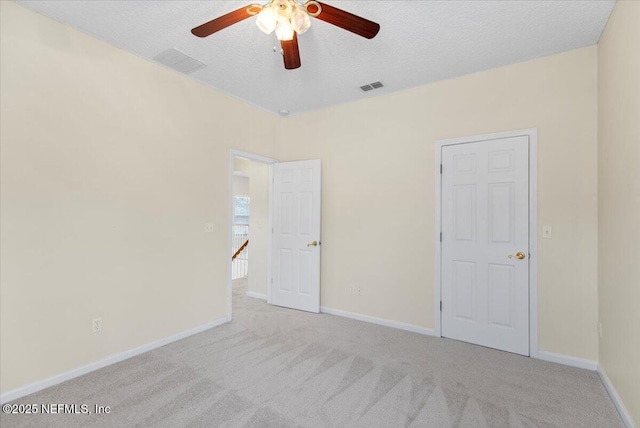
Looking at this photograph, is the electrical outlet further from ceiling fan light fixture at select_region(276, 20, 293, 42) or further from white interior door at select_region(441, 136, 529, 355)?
white interior door at select_region(441, 136, 529, 355)

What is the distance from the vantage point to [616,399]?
7.05ft

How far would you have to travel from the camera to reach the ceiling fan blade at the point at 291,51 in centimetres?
202

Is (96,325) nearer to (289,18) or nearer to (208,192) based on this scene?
(208,192)

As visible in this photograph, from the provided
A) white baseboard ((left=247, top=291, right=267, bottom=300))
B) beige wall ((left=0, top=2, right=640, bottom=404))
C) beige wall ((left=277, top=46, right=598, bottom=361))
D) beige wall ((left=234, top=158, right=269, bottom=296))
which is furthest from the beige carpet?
beige wall ((left=234, top=158, right=269, bottom=296))

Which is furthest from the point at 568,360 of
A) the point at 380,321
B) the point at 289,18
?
the point at 289,18

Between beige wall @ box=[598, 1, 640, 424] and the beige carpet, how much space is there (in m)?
0.41

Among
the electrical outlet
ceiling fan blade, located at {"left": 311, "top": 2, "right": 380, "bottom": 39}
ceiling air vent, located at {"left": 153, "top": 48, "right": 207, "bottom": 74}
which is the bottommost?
the electrical outlet

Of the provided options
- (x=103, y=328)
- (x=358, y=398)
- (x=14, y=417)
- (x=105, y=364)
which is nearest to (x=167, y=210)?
(x=103, y=328)

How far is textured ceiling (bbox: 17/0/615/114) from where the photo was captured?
7.43 ft

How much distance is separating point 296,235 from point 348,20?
118 inches

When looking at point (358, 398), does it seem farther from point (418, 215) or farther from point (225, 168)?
point (225, 168)

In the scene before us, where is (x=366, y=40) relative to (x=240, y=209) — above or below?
above

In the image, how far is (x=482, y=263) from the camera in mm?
3203

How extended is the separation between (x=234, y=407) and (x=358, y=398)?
868 millimetres
